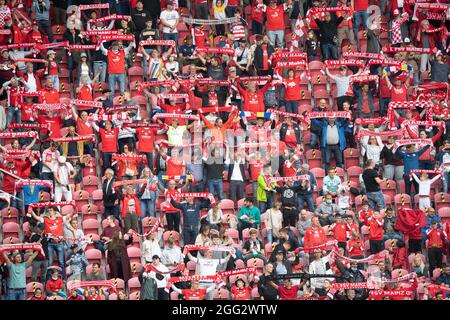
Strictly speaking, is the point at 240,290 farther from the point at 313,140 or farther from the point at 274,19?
the point at 274,19

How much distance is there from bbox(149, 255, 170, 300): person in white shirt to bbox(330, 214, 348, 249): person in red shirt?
10.6 feet

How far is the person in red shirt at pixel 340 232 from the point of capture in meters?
32.6

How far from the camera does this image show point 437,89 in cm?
3541

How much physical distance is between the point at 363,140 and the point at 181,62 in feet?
13.7

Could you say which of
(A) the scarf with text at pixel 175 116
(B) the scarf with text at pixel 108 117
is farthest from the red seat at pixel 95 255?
(A) the scarf with text at pixel 175 116

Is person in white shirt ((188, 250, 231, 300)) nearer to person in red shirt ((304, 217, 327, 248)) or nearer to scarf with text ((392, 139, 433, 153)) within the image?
person in red shirt ((304, 217, 327, 248))

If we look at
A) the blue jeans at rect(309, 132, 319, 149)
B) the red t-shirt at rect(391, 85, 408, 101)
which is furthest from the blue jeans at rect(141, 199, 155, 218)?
the red t-shirt at rect(391, 85, 408, 101)

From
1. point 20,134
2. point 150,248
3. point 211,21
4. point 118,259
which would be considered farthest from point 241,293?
point 211,21

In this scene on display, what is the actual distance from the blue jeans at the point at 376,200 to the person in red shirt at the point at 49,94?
21.4 feet

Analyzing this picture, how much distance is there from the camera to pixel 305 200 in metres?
33.2

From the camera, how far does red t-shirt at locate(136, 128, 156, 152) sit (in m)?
33.8

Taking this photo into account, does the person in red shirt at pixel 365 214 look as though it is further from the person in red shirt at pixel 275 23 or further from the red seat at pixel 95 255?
the red seat at pixel 95 255
